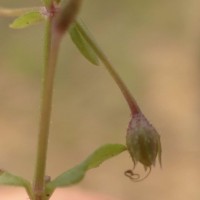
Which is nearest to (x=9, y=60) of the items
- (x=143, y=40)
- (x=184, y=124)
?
(x=143, y=40)

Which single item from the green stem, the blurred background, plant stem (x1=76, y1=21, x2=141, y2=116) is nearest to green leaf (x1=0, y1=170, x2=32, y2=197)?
the green stem

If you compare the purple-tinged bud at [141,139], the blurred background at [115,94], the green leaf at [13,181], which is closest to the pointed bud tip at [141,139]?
the purple-tinged bud at [141,139]

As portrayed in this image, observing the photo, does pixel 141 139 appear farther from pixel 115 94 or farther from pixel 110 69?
pixel 115 94

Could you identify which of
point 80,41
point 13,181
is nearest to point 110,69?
point 80,41

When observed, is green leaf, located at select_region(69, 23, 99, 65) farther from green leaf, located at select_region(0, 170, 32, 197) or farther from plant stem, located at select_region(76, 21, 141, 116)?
green leaf, located at select_region(0, 170, 32, 197)

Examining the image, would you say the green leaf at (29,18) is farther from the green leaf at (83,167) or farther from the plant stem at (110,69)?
the green leaf at (83,167)
